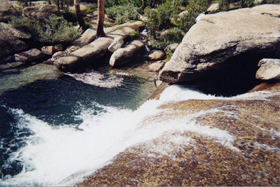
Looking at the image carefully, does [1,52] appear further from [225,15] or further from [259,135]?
[259,135]

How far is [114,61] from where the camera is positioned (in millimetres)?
12500

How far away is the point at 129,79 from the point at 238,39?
597 centimetres

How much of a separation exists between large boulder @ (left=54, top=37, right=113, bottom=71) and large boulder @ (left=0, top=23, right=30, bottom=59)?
137 inches

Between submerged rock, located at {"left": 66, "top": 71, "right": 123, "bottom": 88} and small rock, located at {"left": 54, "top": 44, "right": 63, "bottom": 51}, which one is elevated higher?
small rock, located at {"left": 54, "top": 44, "right": 63, "bottom": 51}

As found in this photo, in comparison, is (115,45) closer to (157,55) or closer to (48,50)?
(157,55)

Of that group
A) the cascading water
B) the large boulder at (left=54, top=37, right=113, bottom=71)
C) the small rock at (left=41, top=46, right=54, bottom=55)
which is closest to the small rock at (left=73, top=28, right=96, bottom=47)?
the large boulder at (left=54, top=37, right=113, bottom=71)

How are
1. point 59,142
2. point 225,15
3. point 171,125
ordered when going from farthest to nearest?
point 225,15 < point 59,142 < point 171,125

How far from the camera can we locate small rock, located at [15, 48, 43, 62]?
12692mm

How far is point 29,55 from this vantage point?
13.0 m

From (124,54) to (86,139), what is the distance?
24.0ft

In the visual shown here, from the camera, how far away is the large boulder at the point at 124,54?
12625 mm

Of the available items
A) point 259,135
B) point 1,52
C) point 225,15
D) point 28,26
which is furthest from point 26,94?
point 225,15

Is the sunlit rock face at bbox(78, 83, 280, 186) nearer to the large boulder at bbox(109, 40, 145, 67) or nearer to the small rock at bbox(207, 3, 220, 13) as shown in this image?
the large boulder at bbox(109, 40, 145, 67)

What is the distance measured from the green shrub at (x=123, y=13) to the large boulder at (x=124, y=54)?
5.22 meters
